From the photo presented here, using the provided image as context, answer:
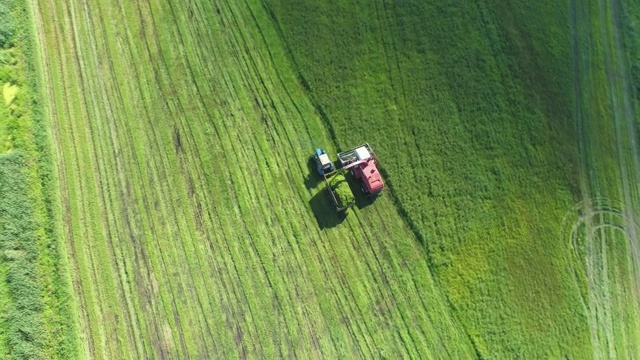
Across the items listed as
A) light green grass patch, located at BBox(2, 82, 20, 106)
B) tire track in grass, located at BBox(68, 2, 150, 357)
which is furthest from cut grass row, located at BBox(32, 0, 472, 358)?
light green grass patch, located at BBox(2, 82, 20, 106)

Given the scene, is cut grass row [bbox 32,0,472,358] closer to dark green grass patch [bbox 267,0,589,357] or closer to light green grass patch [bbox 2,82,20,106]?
light green grass patch [bbox 2,82,20,106]

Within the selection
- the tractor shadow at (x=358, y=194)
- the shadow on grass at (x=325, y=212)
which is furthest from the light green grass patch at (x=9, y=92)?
the tractor shadow at (x=358, y=194)

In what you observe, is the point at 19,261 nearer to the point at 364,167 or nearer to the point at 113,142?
the point at 113,142

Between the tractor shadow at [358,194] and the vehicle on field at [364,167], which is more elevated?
the vehicle on field at [364,167]

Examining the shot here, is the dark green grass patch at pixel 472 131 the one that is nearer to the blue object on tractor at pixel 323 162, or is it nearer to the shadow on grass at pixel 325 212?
the blue object on tractor at pixel 323 162

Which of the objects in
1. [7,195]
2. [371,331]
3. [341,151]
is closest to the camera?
[7,195]

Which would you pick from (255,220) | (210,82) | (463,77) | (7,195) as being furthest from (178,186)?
(463,77)

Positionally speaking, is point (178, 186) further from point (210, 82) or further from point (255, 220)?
point (210, 82)
